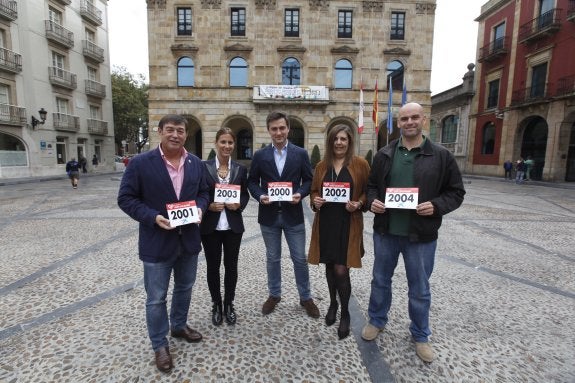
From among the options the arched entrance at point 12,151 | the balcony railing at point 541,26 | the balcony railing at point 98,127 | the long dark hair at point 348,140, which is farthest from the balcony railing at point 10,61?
the balcony railing at point 541,26

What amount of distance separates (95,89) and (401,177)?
31.2 meters

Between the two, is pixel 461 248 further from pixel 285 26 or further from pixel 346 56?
pixel 285 26

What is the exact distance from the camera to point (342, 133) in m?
2.66

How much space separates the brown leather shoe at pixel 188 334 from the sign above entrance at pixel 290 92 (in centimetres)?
1891

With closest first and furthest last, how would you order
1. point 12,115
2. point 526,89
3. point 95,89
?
point 12,115, point 526,89, point 95,89

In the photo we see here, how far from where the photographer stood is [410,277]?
2477 mm

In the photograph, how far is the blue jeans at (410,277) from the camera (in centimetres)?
241

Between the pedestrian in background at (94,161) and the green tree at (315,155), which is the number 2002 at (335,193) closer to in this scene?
the green tree at (315,155)

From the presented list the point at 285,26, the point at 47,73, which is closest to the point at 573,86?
the point at 285,26

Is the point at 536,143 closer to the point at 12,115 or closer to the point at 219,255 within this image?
the point at 219,255

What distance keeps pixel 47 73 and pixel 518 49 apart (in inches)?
1374

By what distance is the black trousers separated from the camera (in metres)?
2.73

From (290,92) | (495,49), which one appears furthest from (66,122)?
(495,49)

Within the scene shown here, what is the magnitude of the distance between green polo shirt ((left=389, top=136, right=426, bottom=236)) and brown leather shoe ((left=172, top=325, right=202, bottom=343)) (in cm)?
196
